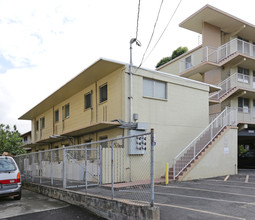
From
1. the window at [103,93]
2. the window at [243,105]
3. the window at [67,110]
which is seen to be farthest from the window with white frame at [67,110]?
the window at [243,105]

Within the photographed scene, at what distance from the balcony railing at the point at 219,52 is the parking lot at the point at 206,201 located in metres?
12.4

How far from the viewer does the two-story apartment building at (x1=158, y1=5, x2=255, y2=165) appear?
69.2 ft

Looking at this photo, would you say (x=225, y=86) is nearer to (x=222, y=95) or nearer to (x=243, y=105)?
(x=222, y=95)

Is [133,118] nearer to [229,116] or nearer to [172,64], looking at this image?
[229,116]

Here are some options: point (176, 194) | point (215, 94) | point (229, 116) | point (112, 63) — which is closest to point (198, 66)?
point (215, 94)

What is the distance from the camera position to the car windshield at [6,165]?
1063cm

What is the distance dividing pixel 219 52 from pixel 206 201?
52.5 ft


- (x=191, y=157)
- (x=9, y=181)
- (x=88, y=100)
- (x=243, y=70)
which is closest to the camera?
(x=9, y=181)

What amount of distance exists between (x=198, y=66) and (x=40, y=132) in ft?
51.1

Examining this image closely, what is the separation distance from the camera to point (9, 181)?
10336 millimetres

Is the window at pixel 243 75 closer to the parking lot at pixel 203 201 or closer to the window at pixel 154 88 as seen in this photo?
the window at pixel 154 88

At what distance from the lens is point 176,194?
9812mm

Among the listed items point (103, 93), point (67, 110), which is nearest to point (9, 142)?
point (67, 110)

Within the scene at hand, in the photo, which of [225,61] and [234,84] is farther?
[234,84]
